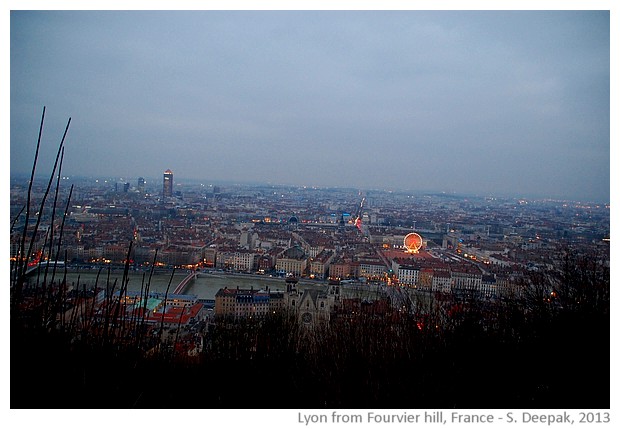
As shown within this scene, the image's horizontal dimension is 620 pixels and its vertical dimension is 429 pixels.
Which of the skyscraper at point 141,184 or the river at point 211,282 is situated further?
the skyscraper at point 141,184

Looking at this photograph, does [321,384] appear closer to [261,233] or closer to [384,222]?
[261,233]

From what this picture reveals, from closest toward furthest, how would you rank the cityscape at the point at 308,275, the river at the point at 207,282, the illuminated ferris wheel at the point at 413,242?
the cityscape at the point at 308,275, the river at the point at 207,282, the illuminated ferris wheel at the point at 413,242

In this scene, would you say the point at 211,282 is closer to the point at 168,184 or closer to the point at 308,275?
the point at 308,275

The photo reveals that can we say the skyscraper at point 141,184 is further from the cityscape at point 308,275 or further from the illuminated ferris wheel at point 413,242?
the illuminated ferris wheel at point 413,242

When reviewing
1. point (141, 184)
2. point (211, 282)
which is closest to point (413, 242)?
point (211, 282)

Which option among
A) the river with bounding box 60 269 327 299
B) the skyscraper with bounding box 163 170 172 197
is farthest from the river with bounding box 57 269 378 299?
the skyscraper with bounding box 163 170 172 197

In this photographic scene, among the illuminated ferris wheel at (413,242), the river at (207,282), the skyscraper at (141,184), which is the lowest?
the river at (207,282)

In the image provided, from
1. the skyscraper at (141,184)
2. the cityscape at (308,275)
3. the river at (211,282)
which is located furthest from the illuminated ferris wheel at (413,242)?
the skyscraper at (141,184)
